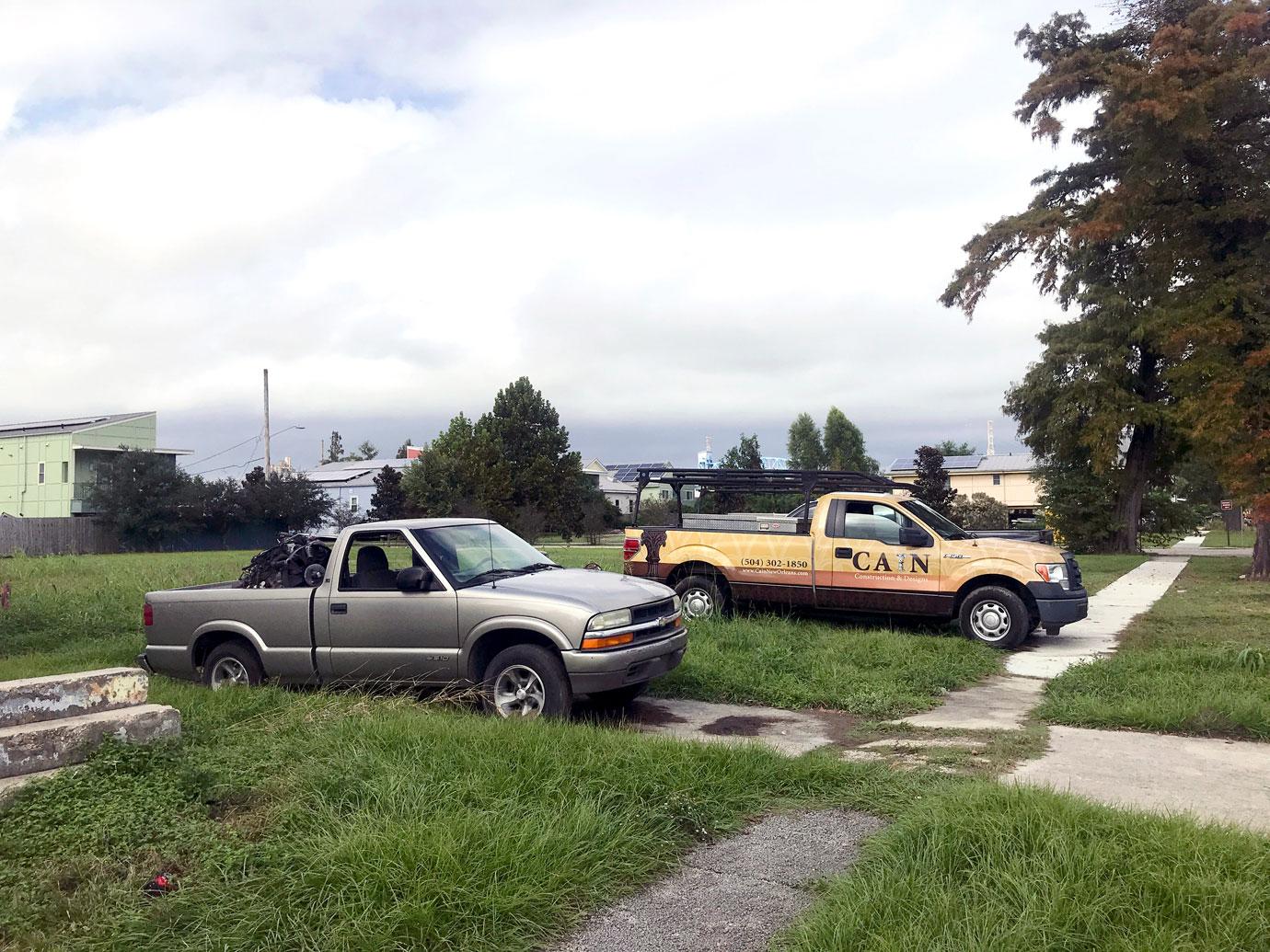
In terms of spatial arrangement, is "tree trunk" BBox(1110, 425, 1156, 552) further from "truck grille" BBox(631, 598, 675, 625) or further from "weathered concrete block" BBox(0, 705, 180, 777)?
"weathered concrete block" BBox(0, 705, 180, 777)

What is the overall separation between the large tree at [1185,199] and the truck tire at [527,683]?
15.3m

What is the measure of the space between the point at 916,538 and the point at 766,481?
2393mm

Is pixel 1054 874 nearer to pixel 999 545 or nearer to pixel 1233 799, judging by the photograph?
pixel 1233 799

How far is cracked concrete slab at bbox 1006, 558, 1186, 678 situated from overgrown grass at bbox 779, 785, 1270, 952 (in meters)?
5.83

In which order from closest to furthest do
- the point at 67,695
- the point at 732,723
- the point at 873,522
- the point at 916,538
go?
1. the point at 67,695
2. the point at 732,723
3. the point at 916,538
4. the point at 873,522

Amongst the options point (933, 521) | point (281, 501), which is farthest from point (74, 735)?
point (281, 501)

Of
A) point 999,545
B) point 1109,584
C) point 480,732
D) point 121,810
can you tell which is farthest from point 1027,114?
point 121,810

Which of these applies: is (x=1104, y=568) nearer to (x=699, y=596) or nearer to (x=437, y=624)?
(x=699, y=596)

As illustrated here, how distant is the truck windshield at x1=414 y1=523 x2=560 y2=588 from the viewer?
8492 mm

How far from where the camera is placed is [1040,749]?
22.6 ft

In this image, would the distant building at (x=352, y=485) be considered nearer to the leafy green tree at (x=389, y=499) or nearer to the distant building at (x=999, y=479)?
the leafy green tree at (x=389, y=499)

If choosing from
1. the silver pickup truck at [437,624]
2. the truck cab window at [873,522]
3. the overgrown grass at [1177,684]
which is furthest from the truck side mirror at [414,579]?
the truck cab window at [873,522]

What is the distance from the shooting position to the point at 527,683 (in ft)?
25.3

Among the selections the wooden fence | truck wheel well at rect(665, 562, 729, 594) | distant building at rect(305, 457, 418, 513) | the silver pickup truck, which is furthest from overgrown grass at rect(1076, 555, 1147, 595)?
distant building at rect(305, 457, 418, 513)
